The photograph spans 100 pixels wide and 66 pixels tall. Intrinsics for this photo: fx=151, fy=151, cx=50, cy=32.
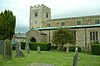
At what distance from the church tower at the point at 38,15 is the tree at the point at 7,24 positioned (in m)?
21.9

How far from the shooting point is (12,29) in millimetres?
32969

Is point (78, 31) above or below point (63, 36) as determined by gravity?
above

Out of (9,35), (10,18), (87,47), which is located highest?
(10,18)

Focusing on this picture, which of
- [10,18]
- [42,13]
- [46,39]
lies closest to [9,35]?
[10,18]

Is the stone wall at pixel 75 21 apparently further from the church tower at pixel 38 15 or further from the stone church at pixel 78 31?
the church tower at pixel 38 15

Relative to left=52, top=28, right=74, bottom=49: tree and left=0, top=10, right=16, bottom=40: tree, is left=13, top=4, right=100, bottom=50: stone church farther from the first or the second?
left=0, top=10, right=16, bottom=40: tree

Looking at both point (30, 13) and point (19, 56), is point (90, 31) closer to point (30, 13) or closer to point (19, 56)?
point (19, 56)

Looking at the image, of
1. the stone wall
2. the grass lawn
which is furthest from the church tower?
the grass lawn

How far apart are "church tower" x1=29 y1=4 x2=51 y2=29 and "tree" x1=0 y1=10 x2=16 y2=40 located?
21.9m

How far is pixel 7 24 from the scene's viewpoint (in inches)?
1272

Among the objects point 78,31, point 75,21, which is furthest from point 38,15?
point 78,31

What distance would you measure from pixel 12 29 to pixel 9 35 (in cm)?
158

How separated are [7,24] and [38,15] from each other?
2520cm

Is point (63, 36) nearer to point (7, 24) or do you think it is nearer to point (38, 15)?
point (7, 24)
